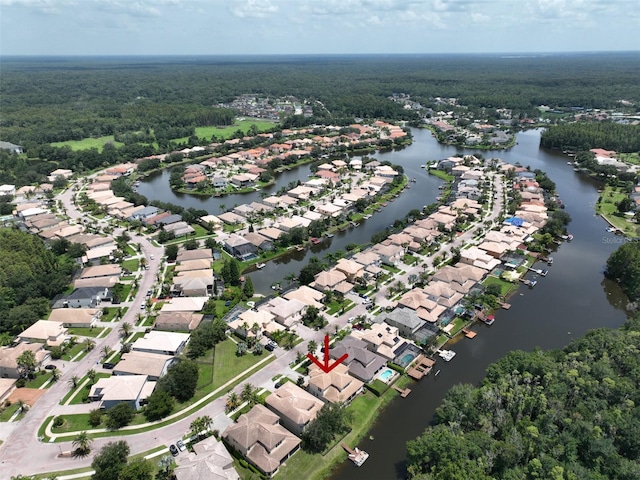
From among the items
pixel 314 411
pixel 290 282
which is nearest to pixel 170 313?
pixel 290 282

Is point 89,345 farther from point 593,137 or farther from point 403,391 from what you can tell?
point 593,137

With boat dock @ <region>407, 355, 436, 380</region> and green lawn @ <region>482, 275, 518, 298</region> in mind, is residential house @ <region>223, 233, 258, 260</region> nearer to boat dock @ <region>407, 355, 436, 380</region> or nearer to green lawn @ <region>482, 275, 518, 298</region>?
boat dock @ <region>407, 355, 436, 380</region>

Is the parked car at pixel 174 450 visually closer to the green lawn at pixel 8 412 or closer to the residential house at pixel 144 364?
the residential house at pixel 144 364

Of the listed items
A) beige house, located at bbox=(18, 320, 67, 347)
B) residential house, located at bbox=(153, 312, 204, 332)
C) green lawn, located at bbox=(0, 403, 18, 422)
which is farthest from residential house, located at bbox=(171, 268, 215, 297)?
green lawn, located at bbox=(0, 403, 18, 422)

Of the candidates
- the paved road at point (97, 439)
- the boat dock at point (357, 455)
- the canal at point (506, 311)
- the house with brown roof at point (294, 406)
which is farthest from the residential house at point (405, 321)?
the boat dock at point (357, 455)

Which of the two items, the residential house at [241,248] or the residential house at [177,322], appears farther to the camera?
the residential house at [241,248]

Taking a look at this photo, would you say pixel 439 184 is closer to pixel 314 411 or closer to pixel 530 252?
pixel 530 252
